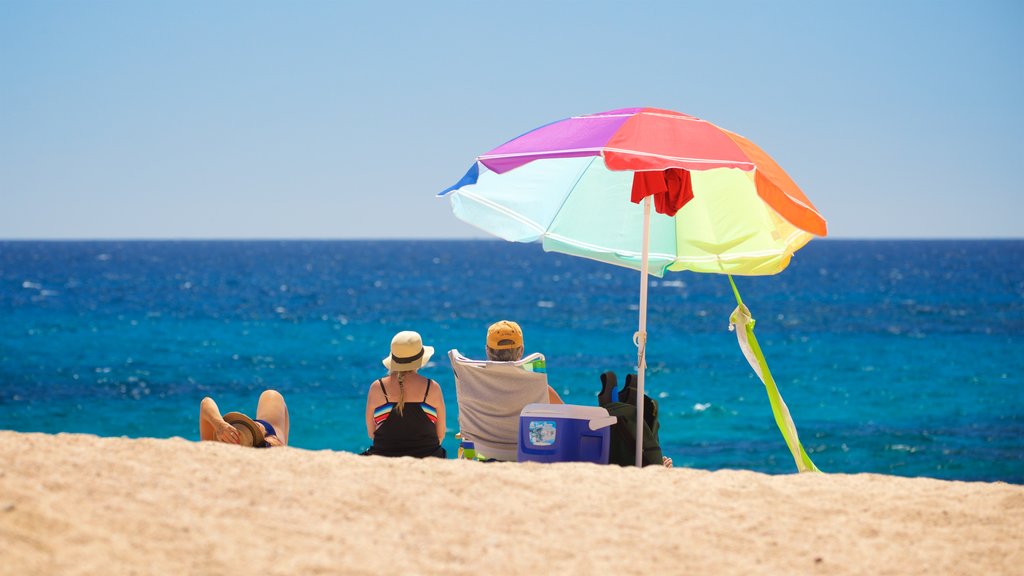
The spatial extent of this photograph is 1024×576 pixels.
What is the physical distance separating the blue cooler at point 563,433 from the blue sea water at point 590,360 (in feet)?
29.6

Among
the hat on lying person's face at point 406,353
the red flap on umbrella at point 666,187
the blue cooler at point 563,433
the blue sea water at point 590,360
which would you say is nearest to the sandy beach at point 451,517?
the blue cooler at point 563,433

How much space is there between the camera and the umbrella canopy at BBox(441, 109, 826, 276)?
195 inches

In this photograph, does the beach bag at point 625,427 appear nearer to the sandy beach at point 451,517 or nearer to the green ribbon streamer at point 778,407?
the sandy beach at point 451,517

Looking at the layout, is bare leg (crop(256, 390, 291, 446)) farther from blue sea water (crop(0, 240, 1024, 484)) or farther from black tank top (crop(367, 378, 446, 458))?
blue sea water (crop(0, 240, 1024, 484))

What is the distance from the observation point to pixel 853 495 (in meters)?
4.46

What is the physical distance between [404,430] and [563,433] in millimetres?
1069

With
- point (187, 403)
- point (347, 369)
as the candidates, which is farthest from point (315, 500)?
point (347, 369)

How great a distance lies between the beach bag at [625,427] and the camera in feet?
17.0

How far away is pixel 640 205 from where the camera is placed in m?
6.18

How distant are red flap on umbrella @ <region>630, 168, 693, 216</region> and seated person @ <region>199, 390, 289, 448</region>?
260 cm

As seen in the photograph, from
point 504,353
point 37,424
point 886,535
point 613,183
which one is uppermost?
point 613,183

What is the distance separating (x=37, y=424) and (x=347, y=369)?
8.15 m

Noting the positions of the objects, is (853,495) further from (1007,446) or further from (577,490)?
(1007,446)

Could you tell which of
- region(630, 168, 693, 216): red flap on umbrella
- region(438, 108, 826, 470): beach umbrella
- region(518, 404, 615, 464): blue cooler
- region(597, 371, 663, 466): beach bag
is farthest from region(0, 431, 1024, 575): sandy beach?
region(630, 168, 693, 216): red flap on umbrella
